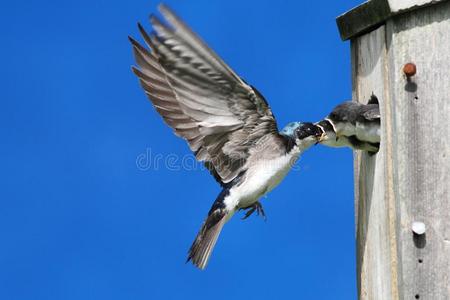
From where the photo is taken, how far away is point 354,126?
3.25 m

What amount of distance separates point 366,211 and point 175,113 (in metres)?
0.65

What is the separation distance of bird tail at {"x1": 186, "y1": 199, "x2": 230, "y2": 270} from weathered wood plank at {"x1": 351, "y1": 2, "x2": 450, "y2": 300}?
0.47 m

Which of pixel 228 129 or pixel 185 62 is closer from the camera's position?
pixel 185 62

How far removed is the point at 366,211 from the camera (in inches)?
126

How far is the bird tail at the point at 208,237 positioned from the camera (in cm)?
322

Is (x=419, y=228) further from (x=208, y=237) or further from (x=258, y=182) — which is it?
(x=208, y=237)

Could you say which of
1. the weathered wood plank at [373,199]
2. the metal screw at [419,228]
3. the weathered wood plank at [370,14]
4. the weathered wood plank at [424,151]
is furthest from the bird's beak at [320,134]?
the metal screw at [419,228]

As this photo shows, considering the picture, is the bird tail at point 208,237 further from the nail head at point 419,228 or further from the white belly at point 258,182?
the nail head at point 419,228

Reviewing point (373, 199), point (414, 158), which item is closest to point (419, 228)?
point (414, 158)

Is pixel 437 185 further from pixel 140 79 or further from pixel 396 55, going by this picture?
pixel 140 79

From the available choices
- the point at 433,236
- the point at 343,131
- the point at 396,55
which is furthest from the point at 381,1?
the point at 433,236

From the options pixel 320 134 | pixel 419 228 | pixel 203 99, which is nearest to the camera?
pixel 419 228

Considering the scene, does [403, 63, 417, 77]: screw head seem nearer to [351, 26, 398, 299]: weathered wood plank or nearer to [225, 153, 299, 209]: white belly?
[351, 26, 398, 299]: weathered wood plank

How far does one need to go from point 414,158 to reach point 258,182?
1.76 ft
